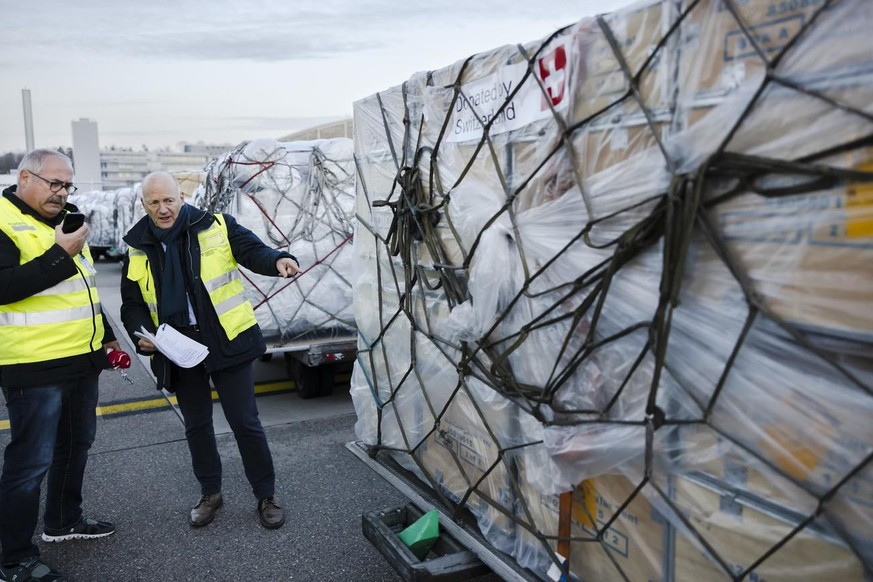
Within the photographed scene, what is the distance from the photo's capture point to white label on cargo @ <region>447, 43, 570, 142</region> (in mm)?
2004

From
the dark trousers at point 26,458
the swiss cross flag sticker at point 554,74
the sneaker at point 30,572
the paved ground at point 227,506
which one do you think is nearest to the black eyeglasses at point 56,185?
the dark trousers at point 26,458

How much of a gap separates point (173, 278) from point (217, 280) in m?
0.20

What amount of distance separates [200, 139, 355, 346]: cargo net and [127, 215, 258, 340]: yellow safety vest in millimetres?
2238

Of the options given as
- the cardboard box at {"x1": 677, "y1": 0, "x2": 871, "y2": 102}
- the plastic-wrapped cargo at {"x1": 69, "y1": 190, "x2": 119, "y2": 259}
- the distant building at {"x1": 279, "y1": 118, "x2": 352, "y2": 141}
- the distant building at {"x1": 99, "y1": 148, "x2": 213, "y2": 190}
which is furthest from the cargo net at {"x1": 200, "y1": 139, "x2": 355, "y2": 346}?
the distant building at {"x1": 99, "y1": 148, "x2": 213, "y2": 190}

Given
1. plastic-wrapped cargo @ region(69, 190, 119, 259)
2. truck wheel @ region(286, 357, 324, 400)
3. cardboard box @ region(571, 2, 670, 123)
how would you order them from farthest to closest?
1. plastic-wrapped cargo @ region(69, 190, 119, 259)
2. truck wheel @ region(286, 357, 324, 400)
3. cardboard box @ region(571, 2, 670, 123)

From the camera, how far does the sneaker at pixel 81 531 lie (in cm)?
340

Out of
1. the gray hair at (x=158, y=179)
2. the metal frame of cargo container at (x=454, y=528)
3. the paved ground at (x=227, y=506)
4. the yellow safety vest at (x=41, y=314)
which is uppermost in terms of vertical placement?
the gray hair at (x=158, y=179)

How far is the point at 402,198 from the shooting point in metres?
2.86

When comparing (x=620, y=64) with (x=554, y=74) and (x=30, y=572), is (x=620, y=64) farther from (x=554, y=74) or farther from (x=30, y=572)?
(x=30, y=572)

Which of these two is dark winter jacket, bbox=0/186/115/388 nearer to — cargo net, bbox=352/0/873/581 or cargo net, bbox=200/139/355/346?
cargo net, bbox=352/0/873/581

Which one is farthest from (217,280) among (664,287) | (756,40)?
(756,40)

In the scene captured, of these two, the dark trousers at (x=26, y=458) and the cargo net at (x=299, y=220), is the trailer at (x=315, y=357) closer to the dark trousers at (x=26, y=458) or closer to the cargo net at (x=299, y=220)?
the cargo net at (x=299, y=220)

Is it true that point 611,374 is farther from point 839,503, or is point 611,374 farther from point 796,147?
point 796,147

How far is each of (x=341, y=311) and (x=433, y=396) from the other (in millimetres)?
3172
